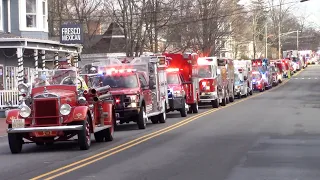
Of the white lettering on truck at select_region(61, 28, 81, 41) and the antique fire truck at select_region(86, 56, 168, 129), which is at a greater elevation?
the white lettering on truck at select_region(61, 28, 81, 41)

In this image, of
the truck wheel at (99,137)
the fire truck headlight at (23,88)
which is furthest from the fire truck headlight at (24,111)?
the truck wheel at (99,137)

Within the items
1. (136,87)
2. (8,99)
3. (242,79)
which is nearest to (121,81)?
(136,87)

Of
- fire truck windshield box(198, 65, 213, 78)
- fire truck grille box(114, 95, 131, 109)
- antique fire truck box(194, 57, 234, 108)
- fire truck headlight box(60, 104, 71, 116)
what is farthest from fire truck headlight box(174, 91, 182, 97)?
fire truck headlight box(60, 104, 71, 116)

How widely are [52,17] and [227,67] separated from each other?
22932 mm

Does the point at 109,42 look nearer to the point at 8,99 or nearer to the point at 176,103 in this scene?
the point at 8,99

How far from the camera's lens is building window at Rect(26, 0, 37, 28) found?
119 ft

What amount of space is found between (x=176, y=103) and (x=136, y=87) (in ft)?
19.9

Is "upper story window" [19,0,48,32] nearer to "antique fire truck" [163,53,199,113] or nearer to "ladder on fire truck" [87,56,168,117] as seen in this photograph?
"antique fire truck" [163,53,199,113]

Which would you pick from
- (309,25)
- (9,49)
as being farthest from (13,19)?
(309,25)

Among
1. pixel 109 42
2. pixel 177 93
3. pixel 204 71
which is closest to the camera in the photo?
pixel 177 93

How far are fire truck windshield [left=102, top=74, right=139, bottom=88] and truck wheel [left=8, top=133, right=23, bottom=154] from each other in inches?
261

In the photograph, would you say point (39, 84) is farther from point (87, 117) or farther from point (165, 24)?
point (165, 24)

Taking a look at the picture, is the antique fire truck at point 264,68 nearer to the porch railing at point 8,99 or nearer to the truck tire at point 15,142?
the porch railing at point 8,99

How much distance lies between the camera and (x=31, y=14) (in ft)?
119
